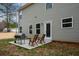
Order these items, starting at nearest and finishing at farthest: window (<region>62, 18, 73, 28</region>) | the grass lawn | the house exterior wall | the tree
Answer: the grass lawn < the tree < the house exterior wall < window (<region>62, 18, 73, 28</region>)

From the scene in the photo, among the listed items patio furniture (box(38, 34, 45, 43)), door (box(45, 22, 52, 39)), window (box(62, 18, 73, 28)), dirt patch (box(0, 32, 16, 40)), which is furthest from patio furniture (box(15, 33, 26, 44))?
window (box(62, 18, 73, 28))

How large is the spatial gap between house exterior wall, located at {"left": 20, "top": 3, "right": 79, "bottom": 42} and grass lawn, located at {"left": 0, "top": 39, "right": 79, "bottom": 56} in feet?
1.32

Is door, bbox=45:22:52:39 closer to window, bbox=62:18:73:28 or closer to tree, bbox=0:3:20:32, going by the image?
window, bbox=62:18:73:28

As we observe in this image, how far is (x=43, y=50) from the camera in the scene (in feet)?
21.4

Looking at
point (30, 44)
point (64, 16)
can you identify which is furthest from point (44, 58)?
point (64, 16)

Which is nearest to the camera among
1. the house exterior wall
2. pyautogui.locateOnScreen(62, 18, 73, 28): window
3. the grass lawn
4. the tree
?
the grass lawn

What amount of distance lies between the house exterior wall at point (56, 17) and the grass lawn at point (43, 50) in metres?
0.40

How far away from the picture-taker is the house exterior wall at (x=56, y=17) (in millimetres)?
6957

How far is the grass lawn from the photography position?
6.40 m

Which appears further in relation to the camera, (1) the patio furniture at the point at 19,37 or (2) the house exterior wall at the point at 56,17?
(2) the house exterior wall at the point at 56,17

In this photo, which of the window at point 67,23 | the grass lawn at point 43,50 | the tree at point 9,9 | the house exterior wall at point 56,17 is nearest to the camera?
the grass lawn at point 43,50

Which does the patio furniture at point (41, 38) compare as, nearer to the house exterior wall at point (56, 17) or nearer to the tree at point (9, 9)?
the house exterior wall at point (56, 17)

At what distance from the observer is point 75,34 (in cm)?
695

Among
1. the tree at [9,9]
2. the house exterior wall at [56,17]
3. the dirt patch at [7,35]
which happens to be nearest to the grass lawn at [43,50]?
the dirt patch at [7,35]
